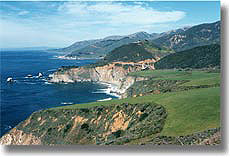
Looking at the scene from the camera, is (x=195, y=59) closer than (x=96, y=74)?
Yes

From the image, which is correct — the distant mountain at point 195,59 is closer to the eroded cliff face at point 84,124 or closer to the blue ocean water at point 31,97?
the blue ocean water at point 31,97

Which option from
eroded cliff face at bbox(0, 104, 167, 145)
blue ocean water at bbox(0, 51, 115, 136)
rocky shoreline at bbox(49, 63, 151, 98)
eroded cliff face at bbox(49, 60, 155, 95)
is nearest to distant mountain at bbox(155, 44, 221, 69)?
eroded cliff face at bbox(49, 60, 155, 95)

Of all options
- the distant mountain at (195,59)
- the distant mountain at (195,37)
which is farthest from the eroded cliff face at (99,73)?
the distant mountain at (195,37)

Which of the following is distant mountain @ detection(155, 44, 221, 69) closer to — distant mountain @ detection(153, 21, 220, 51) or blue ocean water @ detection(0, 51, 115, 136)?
blue ocean water @ detection(0, 51, 115, 136)

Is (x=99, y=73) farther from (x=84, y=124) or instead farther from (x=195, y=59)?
(x=84, y=124)

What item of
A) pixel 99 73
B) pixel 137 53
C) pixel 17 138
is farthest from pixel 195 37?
pixel 17 138

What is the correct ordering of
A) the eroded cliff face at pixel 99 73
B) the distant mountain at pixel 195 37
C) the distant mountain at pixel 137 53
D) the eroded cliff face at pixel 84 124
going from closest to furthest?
the eroded cliff face at pixel 84 124 < the eroded cliff face at pixel 99 73 < the distant mountain at pixel 137 53 < the distant mountain at pixel 195 37

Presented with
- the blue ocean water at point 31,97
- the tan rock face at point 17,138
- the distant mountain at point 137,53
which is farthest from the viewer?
the distant mountain at point 137,53
